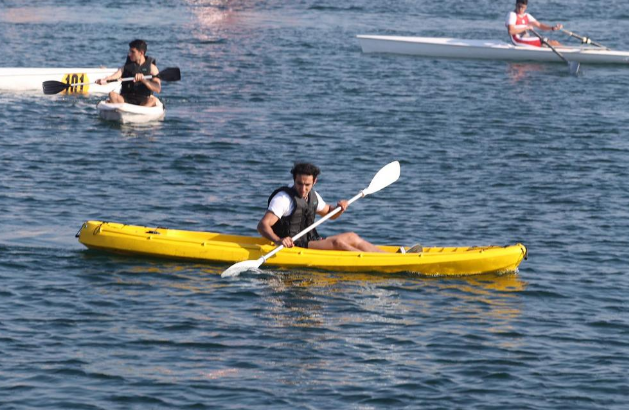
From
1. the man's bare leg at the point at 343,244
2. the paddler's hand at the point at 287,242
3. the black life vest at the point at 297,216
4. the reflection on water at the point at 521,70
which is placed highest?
the black life vest at the point at 297,216

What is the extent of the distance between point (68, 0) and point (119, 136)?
865 inches

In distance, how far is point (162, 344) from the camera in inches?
401

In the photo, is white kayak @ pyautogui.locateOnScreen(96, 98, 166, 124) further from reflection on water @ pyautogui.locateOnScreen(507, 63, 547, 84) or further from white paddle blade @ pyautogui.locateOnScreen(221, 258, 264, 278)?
reflection on water @ pyautogui.locateOnScreen(507, 63, 547, 84)

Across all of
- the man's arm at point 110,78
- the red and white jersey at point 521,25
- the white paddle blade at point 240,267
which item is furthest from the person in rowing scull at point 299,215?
the red and white jersey at point 521,25

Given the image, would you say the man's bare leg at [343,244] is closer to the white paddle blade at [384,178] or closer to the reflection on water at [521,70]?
the white paddle blade at [384,178]

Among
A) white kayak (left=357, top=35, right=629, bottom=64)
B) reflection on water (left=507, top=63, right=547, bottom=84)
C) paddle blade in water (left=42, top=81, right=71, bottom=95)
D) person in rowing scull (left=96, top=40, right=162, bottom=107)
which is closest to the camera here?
person in rowing scull (left=96, top=40, right=162, bottom=107)

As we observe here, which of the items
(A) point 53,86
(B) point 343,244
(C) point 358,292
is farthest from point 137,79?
(C) point 358,292

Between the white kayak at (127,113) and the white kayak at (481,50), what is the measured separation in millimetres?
10547

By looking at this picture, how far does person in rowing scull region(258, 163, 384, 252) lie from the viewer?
12.0 metres

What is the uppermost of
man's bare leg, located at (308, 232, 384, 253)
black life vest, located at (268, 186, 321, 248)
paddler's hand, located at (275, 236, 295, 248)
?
black life vest, located at (268, 186, 321, 248)

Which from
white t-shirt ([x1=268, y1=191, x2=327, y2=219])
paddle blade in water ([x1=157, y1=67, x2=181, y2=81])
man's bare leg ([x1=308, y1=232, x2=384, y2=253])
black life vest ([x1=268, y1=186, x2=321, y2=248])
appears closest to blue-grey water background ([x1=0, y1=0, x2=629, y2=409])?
man's bare leg ([x1=308, y1=232, x2=384, y2=253])

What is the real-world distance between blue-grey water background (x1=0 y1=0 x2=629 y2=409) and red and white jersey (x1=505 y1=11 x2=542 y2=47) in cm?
88

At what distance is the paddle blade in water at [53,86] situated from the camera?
72.0 ft

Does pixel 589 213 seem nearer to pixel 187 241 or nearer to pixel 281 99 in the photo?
pixel 187 241
